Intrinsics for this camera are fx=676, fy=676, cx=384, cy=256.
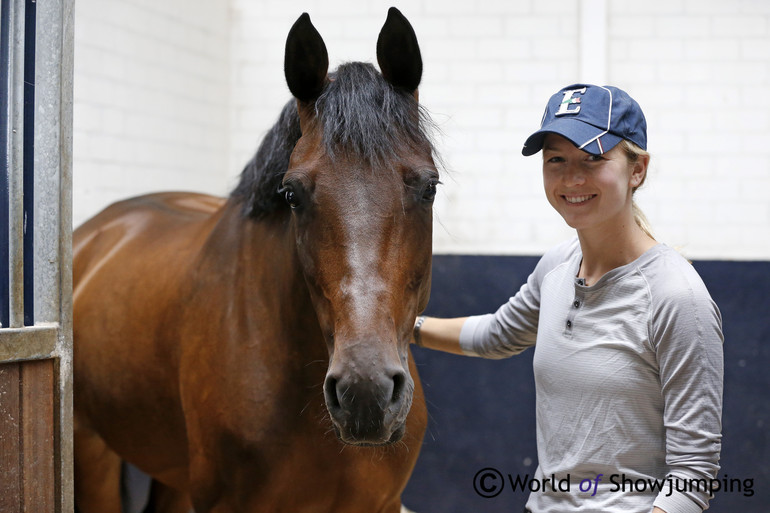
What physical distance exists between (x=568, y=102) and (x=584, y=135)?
0.11m

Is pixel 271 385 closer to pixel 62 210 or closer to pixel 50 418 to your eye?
pixel 50 418

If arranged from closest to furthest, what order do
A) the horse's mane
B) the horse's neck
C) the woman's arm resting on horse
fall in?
the horse's mane < the horse's neck < the woman's arm resting on horse

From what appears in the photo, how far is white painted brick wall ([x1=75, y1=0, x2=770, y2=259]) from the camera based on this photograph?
3.46 m

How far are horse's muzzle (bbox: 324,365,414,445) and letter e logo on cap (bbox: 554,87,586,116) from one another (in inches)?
23.1

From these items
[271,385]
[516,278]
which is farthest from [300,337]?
[516,278]

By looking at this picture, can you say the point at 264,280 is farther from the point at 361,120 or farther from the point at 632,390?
the point at 632,390

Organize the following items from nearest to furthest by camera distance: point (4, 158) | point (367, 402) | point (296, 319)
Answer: point (367, 402) → point (4, 158) → point (296, 319)

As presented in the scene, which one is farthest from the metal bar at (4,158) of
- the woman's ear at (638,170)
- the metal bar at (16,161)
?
the woman's ear at (638,170)

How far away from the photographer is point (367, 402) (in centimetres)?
108

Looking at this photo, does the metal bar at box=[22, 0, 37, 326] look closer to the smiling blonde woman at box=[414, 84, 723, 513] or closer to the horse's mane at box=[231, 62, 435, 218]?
the horse's mane at box=[231, 62, 435, 218]

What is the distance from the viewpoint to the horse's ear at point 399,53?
1.40 metres

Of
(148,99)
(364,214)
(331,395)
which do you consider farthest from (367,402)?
(148,99)

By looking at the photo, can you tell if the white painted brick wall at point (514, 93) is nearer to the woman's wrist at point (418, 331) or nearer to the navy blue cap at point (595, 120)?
the woman's wrist at point (418, 331)

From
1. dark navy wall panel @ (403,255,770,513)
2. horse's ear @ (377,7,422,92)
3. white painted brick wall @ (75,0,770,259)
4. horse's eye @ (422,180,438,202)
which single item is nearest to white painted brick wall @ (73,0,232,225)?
white painted brick wall @ (75,0,770,259)
